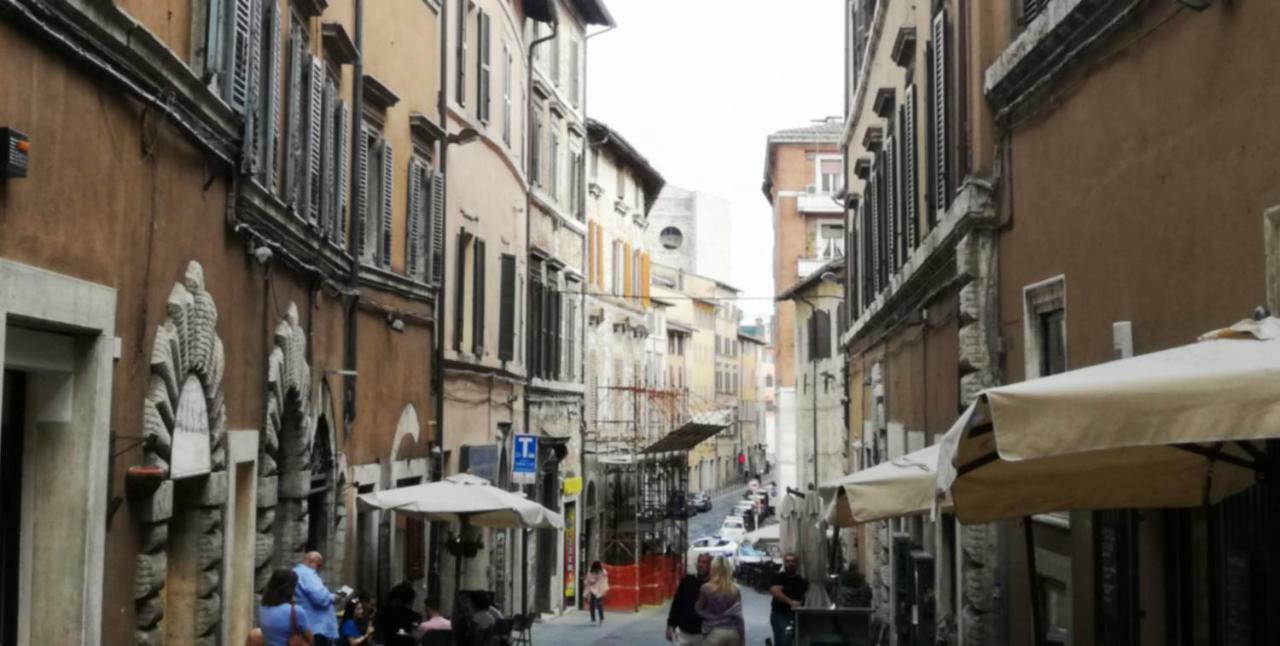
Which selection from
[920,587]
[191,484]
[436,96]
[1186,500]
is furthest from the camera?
[436,96]

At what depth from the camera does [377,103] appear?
18.6 m

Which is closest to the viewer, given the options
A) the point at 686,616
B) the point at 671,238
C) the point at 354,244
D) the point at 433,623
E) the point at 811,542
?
the point at 433,623

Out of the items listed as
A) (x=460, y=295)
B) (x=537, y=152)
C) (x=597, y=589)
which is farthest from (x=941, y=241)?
(x=597, y=589)

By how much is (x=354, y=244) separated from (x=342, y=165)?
108 cm

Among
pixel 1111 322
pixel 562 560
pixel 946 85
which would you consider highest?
pixel 946 85

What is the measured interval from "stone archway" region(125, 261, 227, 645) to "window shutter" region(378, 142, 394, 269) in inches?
292

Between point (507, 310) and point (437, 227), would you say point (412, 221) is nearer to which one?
point (437, 227)

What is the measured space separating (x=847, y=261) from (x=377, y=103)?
1627cm

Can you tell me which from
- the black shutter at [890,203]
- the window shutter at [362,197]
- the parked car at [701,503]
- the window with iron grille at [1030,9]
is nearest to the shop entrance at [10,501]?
the window with iron grille at [1030,9]

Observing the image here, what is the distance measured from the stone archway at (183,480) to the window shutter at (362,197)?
609 cm

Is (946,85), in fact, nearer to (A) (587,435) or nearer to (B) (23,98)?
(B) (23,98)

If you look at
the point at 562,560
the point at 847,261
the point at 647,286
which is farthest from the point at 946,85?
the point at 647,286

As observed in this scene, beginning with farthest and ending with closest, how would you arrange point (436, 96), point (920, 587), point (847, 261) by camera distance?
point (847, 261) < point (436, 96) < point (920, 587)

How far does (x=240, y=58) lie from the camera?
458 inches
